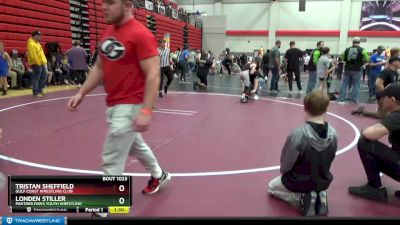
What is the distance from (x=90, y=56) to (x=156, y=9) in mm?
10034

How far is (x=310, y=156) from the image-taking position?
2.83 meters

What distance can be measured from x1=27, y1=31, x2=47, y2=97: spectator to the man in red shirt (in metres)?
7.84

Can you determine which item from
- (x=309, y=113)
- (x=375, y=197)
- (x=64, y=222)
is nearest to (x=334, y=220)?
(x=64, y=222)

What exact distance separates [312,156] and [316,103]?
1.42ft

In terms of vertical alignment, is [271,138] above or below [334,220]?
below

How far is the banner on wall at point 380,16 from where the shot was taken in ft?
98.8

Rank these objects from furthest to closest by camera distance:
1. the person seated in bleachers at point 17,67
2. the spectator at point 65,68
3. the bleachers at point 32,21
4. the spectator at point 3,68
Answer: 1. the spectator at point 65,68
2. the bleachers at point 32,21
3. the person seated in bleachers at point 17,67
4. the spectator at point 3,68

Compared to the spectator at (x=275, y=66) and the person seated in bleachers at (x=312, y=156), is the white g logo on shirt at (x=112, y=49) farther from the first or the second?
the spectator at (x=275, y=66)

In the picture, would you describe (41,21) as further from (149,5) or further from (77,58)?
(149,5)

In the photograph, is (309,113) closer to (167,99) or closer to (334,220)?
(334,220)

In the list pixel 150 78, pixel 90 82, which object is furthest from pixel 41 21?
pixel 150 78

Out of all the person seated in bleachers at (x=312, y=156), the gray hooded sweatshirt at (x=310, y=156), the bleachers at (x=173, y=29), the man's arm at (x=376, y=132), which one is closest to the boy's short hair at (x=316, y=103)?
the person seated in bleachers at (x=312, y=156)

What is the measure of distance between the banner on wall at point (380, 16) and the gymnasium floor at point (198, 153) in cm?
2624

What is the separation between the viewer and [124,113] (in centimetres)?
248
